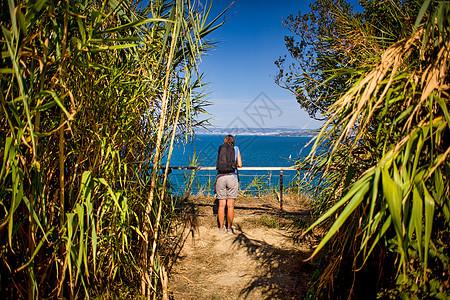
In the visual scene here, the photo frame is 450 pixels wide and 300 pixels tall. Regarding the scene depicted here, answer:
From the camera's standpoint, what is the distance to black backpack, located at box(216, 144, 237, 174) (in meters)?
4.29

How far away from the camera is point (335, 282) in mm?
2281

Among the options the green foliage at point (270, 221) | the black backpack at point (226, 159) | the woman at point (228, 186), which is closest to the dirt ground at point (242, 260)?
the green foliage at point (270, 221)

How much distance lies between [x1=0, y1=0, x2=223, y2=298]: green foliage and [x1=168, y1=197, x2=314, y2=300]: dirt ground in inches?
33.3

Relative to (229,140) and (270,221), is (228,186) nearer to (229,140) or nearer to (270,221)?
(229,140)

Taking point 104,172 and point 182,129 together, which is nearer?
point 104,172

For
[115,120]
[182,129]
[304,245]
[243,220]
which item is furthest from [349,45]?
[243,220]

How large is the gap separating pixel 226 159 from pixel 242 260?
151cm

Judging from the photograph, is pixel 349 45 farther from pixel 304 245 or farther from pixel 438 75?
pixel 304 245

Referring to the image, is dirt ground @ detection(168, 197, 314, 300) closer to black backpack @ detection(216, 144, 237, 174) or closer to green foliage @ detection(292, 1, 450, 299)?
black backpack @ detection(216, 144, 237, 174)

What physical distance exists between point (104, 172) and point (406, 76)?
1993 mm

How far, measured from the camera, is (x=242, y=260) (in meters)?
3.71

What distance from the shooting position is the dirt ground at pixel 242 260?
9.86ft

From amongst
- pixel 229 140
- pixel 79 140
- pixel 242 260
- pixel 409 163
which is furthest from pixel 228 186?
pixel 409 163

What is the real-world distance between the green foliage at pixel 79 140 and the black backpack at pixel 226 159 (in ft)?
5.53
